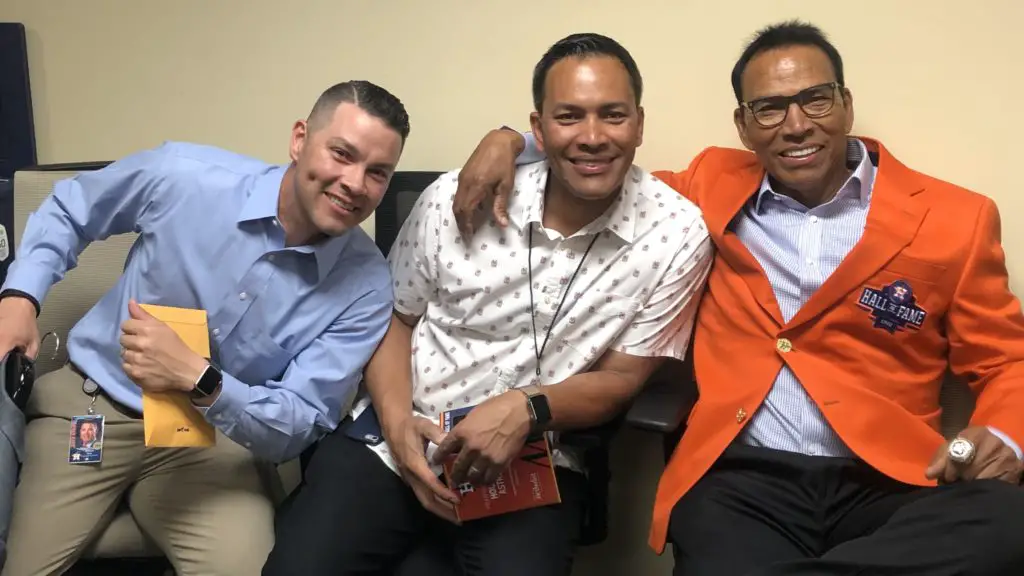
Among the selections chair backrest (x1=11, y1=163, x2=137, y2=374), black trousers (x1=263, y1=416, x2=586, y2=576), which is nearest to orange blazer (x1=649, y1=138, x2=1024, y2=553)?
black trousers (x1=263, y1=416, x2=586, y2=576)

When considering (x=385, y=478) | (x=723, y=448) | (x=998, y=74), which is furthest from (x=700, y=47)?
(x=385, y=478)

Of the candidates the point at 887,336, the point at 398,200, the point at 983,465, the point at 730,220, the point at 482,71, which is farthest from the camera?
the point at 482,71

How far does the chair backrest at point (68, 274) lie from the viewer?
1926mm

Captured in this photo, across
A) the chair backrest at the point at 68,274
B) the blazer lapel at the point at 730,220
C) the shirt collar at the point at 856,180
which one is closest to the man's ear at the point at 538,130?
the blazer lapel at the point at 730,220

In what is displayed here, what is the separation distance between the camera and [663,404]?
1586 mm

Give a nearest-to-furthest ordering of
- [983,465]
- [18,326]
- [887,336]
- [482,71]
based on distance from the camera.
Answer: [983,465] → [18,326] → [887,336] → [482,71]

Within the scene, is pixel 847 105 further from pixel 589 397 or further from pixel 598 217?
pixel 589 397

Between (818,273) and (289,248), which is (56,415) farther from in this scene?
(818,273)

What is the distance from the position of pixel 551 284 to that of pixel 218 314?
702 millimetres

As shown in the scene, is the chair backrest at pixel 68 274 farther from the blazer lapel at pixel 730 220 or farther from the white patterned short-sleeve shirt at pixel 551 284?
the blazer lapel at pixel 730 220

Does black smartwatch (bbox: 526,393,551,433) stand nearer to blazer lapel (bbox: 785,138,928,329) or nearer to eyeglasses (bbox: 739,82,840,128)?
blazer lapel (bbox: 785,138,928,329)

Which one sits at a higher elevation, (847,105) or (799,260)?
(847,105)

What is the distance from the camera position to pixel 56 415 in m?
1.65

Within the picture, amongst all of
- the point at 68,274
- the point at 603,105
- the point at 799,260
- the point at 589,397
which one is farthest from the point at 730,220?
the point at 68,274
